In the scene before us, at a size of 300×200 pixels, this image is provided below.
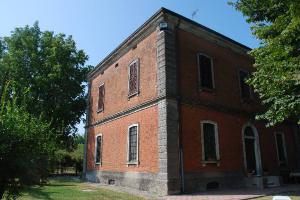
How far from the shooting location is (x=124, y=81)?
1744cm

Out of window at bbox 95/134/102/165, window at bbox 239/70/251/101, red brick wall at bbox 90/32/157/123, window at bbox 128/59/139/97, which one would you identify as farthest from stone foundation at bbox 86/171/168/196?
window at bbox 239/70/251/101

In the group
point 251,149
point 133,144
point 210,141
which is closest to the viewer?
point 210,141

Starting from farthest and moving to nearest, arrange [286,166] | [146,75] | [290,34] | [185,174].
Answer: [286,166], [146,75], [185,174], [290,34]

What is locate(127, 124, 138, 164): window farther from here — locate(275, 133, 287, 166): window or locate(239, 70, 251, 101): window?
locate(275, 133, 287, 166): window

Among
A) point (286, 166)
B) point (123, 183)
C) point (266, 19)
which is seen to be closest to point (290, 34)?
point (266, 19)

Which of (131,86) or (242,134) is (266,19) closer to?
(242,134)

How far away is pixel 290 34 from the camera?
9383 mm

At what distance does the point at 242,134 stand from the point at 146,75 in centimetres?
662

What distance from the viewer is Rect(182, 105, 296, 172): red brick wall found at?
521 inches

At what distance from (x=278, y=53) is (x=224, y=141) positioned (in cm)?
637

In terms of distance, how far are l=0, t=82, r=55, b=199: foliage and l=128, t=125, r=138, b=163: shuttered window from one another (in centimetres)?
889

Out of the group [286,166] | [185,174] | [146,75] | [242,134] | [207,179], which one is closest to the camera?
[185,174]

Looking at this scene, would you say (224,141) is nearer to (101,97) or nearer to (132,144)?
(132,144)

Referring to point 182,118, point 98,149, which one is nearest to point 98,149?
point 98,149
